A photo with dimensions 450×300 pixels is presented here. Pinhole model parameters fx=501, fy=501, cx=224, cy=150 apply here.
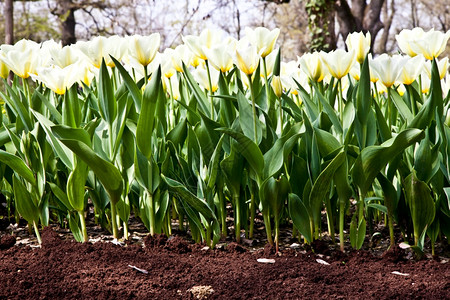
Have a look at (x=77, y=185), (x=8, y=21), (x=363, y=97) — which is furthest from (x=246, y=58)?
(x=8, y=21)

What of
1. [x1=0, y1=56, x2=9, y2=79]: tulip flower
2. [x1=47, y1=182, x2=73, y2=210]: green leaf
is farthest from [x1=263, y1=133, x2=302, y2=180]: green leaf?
[x1=0, y1=56, x2=9, y2=79]: tulip flower

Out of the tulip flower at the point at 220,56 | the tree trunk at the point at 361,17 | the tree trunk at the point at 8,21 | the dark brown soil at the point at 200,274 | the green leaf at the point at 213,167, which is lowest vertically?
the dark brown soil at the point at 200,274

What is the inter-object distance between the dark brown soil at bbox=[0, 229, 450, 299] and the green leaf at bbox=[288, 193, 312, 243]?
94 millimetres

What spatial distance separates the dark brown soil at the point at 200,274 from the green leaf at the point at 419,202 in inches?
5.6

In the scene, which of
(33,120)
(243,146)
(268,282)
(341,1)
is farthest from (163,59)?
(341,1)

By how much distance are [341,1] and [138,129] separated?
9605mm

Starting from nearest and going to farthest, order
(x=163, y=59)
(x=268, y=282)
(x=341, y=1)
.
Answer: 1. (x=268, y=282)
2. (x=163, y=59)
3. (x=341, y=1)

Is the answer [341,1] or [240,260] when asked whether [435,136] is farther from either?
[341,1]

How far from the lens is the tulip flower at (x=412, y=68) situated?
1.77 m

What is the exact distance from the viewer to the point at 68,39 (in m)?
13.9

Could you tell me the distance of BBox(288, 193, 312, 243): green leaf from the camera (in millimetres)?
1755

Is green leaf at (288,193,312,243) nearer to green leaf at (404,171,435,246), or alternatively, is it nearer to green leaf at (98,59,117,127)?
green leaf at (404,171,435,246)

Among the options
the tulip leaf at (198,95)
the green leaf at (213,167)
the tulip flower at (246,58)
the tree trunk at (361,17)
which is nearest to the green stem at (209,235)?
the green leaf at (213,167)

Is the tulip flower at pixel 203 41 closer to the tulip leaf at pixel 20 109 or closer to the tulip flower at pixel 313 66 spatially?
the tulip flower at pixel 313 66
